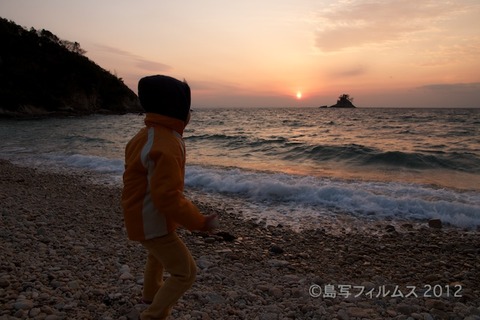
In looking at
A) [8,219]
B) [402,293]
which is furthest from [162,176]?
[8,219]

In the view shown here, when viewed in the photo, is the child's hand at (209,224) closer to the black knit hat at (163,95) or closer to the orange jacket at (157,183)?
the orange jacket at (157,183)

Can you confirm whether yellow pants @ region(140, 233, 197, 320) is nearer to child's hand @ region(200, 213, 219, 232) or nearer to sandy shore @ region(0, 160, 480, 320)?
child's hand @ region(200, 213, 219, 232)

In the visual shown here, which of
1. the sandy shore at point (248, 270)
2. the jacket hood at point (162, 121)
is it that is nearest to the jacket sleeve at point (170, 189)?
the jacket hood at point (162, 121)

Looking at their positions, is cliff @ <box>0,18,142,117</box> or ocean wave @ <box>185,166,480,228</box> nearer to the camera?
ocean wave @ <box>185,166,480,228</box>

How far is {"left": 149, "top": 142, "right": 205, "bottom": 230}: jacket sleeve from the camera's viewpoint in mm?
2131

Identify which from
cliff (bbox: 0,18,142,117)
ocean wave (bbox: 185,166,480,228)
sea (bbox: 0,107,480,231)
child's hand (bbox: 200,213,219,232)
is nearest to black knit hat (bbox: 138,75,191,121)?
child's hand (bbox: 200,213,219,232)

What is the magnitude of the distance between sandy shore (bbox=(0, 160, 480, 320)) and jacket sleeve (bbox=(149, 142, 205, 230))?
135cm

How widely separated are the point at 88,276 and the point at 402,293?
347 cm

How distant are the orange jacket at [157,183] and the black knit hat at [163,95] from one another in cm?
5

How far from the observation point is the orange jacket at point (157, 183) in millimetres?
2143

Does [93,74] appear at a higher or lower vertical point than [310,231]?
higher

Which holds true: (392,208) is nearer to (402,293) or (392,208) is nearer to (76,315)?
(402,293)

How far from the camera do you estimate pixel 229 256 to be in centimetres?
471

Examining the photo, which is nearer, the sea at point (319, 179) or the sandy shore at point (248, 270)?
the sandy shore at point (248, 270)
